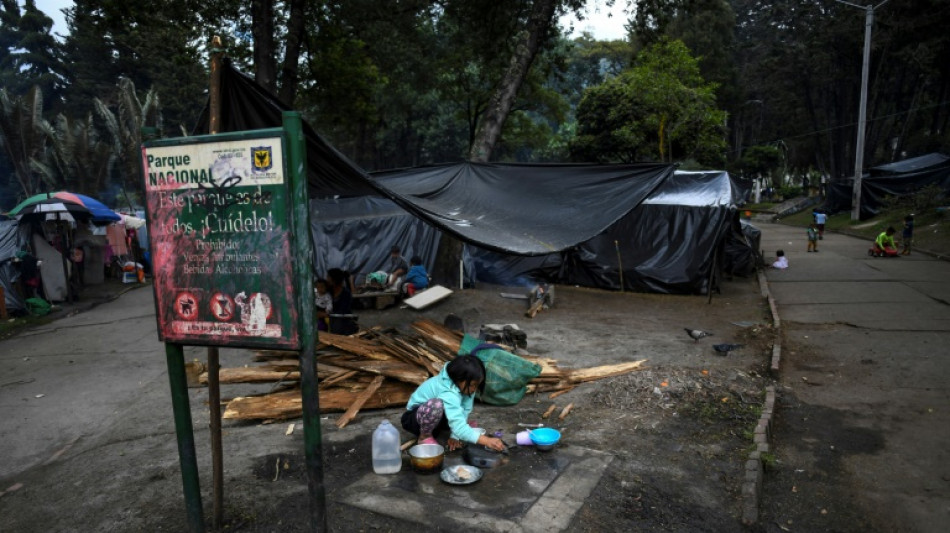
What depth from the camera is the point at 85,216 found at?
16.5 metres

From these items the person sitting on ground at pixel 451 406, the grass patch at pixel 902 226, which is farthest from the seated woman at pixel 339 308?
the grass patch at pixel 902 226

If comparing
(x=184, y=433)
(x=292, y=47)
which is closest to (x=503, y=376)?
(x=184, y=433)

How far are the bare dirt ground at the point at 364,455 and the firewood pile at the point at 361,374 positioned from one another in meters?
0.17

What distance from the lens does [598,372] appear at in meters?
7.43

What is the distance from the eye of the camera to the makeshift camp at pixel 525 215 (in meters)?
5.18

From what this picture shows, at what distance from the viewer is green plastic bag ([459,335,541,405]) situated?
21.1 ft

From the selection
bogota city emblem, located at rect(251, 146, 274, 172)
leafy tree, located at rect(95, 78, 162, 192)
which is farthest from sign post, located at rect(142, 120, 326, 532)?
leafy tree, located at rect(95, 78, 162, 192)

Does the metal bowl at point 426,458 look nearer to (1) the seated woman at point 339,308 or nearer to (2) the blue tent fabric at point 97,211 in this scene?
(1) the seated woman at point 339,308

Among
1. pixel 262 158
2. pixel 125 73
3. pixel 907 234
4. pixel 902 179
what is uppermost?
pixel 125 73

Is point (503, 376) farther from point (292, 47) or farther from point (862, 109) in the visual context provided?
point (862, 109)

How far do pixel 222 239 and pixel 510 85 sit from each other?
11.2 meters

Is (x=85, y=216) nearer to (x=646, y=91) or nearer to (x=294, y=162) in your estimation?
(x=294, y=162)

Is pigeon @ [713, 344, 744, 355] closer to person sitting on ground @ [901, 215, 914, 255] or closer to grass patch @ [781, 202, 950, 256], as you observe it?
grass patch @ [781, 202, 950, 256]

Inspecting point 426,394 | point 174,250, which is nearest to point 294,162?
point 174,250
